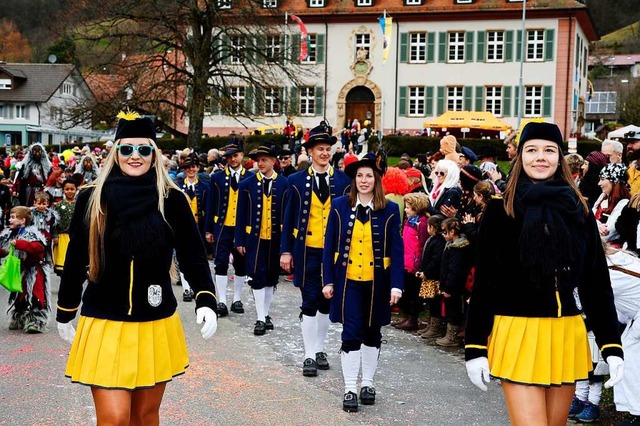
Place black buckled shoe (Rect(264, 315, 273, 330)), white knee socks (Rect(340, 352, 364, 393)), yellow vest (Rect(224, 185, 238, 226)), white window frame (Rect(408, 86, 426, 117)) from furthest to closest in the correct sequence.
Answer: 1. white window frame (Rect(408, 86, 426, 117))
2. yellow vest (Rect(224, 185, 238, 226))
3. black buckled shoe (Rect(264, 315, 273, 330))
4. white knee socks (Rect(340, 352, 364, 393))

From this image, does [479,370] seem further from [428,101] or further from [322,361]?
[428,101]

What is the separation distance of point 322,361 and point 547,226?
433 centimetres

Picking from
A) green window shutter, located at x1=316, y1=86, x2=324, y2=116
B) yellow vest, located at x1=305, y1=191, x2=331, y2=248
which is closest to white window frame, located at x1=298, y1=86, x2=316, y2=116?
green window shutter, located at x1=316, y1=86, x2=324, y2=116

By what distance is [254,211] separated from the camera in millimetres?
9977

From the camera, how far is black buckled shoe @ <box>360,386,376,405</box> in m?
6.82

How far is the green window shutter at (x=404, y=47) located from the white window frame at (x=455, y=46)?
2.59m

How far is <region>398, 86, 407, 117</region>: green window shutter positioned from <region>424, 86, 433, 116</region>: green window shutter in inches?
50.7

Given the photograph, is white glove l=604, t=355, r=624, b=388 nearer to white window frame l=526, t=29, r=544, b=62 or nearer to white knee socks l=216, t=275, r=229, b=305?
white knee socks l=216, t=275, r=229, b=305

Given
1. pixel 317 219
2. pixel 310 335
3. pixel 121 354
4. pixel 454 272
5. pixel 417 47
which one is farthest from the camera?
pixel 417 47

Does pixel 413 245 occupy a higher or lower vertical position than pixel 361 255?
lower

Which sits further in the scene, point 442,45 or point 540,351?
point 442,45

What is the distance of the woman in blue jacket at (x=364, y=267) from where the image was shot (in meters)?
6.79

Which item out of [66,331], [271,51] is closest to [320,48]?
[271,51]

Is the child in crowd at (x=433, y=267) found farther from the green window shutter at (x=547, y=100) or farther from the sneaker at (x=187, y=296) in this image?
the green window shutter at (x=547, y=100)
